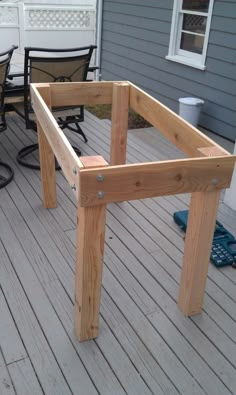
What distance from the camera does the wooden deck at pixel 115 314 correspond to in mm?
1696

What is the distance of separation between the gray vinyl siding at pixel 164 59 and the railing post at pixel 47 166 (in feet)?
7.72

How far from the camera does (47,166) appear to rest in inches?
107

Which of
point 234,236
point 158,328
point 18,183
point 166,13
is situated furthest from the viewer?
point 166,13

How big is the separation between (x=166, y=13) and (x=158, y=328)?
424cm

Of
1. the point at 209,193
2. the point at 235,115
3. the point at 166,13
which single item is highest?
the point at 166,13

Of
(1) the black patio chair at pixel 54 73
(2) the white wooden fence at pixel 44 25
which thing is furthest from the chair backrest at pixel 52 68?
(2) the white wooden fence at pixel 44 25

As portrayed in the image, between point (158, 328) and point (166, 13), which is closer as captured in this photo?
point (158, 328)

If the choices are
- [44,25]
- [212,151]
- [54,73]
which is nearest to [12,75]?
[54,73]

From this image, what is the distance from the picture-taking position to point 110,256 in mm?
2459

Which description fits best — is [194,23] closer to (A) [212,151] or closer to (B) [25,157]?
(B) [25,157]

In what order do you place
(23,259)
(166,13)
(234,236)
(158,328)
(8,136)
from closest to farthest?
(158,328) < (23,259) < (234,236) < (8,136) < (166,13)

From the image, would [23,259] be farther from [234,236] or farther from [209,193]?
[234,236]

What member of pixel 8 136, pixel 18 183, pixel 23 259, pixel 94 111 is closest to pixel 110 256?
pixel 23 259

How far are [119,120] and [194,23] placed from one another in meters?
2.68
